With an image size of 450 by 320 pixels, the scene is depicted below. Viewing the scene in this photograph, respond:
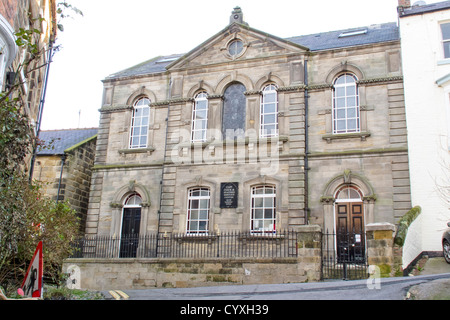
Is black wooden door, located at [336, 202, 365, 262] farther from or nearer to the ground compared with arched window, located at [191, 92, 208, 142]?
nearer to the ground

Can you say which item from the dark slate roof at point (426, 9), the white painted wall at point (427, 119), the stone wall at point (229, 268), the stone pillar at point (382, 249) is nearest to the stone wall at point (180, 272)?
the stone wall at point (229, 268)

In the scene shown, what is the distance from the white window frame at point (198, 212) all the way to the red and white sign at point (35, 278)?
38.7 ft

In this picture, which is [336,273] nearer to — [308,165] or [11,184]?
[308,165]

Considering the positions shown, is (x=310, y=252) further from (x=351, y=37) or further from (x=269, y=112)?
(x=351, y=37)

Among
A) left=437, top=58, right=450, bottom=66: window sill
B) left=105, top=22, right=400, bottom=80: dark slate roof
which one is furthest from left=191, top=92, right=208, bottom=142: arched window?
left=437, top=58, right=450, bottom=66: window sill

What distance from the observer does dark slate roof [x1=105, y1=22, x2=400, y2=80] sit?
19.8m

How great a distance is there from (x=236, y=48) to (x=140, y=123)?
19.3 feet

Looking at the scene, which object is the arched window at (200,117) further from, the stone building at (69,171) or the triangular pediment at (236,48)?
the stone building at (69,171)

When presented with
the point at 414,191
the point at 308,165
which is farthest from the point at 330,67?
the point at 414,191

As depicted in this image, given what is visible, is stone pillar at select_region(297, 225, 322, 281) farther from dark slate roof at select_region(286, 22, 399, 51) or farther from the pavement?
dark slate roof at select_region(286, 22, 399, 51)

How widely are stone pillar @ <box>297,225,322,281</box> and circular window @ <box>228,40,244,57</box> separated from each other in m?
10.3

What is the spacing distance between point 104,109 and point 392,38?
13.9m

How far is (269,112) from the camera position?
1972 cm

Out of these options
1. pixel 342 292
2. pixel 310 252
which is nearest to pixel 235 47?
pixel 310 252
